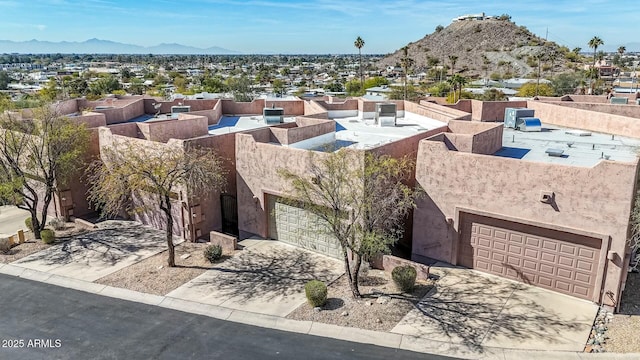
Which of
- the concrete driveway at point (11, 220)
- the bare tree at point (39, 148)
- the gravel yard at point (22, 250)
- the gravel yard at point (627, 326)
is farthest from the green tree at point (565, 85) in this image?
the gravel yard at point (22, 250)

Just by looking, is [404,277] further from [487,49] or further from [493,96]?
[487,49]

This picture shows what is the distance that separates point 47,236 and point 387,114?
19.6 m

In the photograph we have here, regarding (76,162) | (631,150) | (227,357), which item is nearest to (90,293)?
(227,357)

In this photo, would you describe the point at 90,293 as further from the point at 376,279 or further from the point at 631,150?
the point at 631,150

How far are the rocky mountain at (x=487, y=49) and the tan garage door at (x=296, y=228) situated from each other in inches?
4329

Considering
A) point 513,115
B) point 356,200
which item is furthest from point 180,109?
point 513,115

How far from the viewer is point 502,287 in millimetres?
17656

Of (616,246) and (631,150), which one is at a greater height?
(631,150)

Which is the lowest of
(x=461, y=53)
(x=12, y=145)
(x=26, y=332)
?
(x=26, y=332)

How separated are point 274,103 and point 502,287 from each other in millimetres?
22488

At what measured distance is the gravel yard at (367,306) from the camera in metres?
15.5

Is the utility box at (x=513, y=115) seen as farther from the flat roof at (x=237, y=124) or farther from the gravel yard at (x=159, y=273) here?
the gravel yard at (x=159, y=273)

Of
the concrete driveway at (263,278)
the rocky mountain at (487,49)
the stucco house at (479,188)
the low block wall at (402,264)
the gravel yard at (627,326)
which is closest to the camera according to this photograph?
the gravel yard at (627,326)

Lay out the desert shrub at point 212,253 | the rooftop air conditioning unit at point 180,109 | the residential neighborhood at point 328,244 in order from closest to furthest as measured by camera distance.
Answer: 1. the residential neighborhood at point 328,244
2. the desert shrub at point 212,253
3. the rooftop air conditioning unit at point 180,109
